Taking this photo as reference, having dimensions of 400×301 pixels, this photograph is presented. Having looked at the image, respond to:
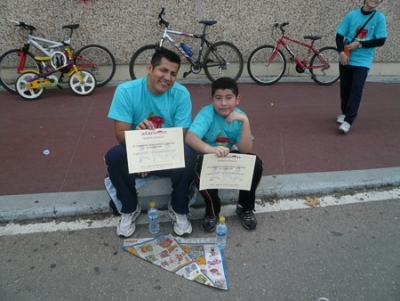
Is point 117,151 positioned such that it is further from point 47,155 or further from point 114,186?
point 47,155

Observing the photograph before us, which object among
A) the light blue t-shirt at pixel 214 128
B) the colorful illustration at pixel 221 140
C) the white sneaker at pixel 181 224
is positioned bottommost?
the white sneaker at pixel 181 224

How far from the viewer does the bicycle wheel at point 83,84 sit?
561 cm

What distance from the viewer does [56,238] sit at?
2514mm

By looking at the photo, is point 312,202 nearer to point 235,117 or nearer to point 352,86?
point 235,117

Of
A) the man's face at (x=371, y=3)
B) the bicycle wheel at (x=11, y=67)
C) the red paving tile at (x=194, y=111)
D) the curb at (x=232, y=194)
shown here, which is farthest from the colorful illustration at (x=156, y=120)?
the bicycle wheel at (x=11, y=67)

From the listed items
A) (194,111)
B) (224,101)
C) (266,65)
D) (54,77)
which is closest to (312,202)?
(224,101)

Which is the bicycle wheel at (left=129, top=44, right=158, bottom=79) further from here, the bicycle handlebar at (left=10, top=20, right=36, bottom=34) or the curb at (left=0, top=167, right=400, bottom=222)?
the curb at (left=0, top=167, right=400, bottom=222)

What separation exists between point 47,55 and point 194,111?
2.82 metres

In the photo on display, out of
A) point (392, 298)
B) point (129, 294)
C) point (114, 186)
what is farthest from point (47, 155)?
point (392, 298)

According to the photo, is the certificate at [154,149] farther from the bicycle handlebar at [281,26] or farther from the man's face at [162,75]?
the bicycle handlebar at [281,26]

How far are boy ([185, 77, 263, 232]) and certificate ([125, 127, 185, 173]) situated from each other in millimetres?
137

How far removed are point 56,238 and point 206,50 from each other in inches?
200

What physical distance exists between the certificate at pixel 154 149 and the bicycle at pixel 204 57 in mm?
4258

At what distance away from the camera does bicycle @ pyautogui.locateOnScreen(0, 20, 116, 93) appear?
5.56m
